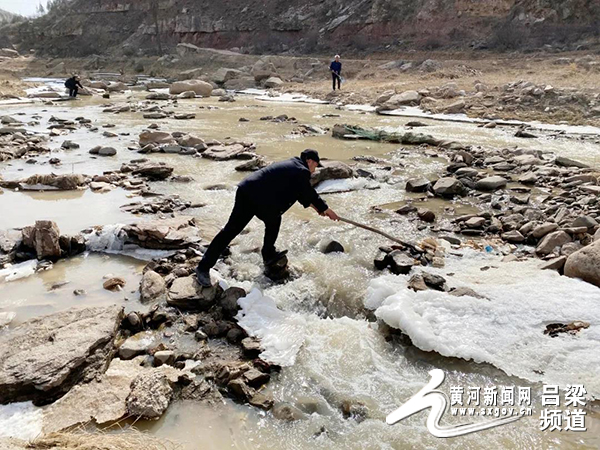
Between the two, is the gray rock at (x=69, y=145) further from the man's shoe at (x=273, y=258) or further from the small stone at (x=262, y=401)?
the small stone at (x=262, y=401)

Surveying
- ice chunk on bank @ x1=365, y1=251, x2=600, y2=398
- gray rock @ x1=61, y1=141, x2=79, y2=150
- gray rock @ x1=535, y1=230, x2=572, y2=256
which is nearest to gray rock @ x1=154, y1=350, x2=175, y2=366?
ice chunk on bank @ x1=365, y1=251, x2=600, y2=398

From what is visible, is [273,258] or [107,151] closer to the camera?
[273,258]

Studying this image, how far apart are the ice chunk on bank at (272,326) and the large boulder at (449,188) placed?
434cm

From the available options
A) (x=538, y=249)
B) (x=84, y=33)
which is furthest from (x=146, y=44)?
(x=538, y=249)

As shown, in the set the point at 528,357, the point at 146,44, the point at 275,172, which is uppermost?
the point at 146,44

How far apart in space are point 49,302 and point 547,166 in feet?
28.5

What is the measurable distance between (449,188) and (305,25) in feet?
103

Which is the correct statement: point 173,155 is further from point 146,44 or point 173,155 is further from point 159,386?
point 146,44

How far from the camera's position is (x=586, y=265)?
469 cm

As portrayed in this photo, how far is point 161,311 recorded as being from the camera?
4570 mm

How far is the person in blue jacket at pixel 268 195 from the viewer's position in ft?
15.5

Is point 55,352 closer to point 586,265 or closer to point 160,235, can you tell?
point 160,235

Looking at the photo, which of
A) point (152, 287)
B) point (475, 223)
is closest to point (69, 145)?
point (152, 287)

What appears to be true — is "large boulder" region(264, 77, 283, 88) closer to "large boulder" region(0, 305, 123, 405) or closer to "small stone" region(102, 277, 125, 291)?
"small stone" region(102, 277, 125, 291)
